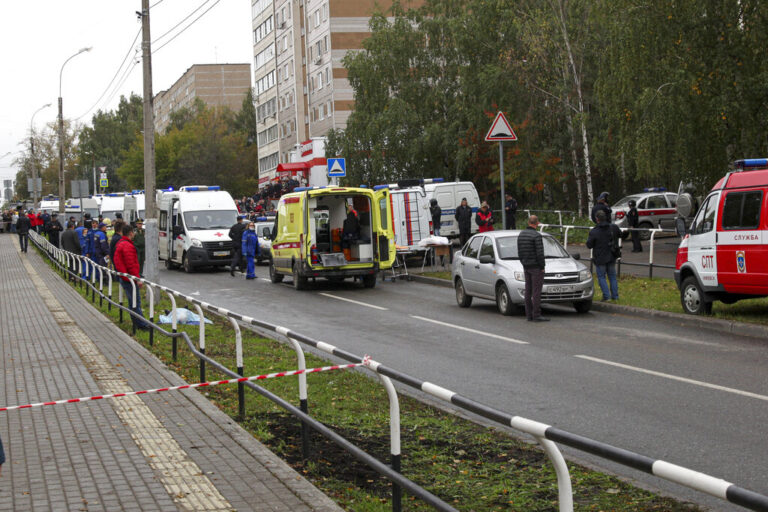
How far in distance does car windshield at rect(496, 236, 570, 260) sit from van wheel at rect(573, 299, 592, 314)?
1.06 m

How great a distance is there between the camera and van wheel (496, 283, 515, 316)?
1745 cm

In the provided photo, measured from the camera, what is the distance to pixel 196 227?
1300 inches

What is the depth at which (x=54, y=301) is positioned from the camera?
22.0 metres

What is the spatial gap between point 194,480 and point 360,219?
62.5 ft

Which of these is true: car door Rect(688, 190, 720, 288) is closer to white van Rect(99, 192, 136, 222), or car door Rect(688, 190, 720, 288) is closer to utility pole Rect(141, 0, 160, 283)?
utility pole Rect(141, 0, 160, 283)

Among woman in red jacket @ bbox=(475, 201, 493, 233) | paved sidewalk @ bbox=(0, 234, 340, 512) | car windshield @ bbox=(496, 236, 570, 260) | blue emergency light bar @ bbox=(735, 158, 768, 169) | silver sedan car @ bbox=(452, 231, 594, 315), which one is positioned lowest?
paved sidewalk @ bbox=(0, 234, 340, 512)

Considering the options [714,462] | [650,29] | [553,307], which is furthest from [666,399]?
[650,29]

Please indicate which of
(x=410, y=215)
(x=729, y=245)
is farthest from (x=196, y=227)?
(x=729, y=245)

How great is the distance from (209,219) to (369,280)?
10.8 metres

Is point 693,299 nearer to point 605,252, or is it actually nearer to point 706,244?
point 706,244

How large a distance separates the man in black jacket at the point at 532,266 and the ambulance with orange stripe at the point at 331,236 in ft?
26.3

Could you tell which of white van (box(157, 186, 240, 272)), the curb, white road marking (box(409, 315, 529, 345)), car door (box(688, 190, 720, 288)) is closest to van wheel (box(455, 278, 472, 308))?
white road marking (box(409, 315, 529, 345))

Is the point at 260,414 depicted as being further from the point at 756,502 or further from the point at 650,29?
the point at 650,29

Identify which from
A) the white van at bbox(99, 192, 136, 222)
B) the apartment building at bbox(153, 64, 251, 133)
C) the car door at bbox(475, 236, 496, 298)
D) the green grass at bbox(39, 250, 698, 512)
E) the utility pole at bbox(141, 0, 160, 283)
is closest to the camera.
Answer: the green grass at bbox(39, 250, 698, 512)
